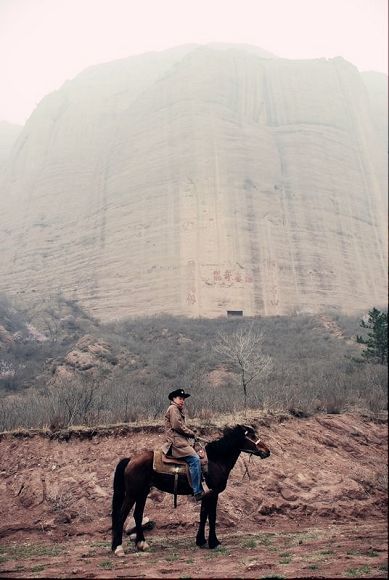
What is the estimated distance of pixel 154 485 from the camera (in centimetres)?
760

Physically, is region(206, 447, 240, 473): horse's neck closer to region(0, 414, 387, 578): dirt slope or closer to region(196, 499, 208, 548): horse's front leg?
region(196, 499, 208, 548): horse's front leg

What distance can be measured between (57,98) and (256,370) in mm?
62949

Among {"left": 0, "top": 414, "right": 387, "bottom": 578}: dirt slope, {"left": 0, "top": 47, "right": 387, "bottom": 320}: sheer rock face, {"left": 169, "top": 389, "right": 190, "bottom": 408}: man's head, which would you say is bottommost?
{"left": 0, "top": 414, "right": 387, "bottom": 578}: dirt slope

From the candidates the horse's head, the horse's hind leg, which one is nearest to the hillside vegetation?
the horse's head

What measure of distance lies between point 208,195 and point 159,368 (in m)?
25.2

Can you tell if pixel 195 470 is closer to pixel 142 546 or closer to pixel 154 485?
pixel 154 485

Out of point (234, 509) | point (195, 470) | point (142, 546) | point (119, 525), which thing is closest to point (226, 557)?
point (195, 470)

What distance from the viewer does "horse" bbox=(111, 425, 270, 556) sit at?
24.2 feet

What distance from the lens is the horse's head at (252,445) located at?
7.89m

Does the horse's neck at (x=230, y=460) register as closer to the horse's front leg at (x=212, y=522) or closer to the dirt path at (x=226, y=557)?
the horse's front leg at (x=212, y=522)

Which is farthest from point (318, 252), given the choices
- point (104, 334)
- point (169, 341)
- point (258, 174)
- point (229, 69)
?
point (229, 69)

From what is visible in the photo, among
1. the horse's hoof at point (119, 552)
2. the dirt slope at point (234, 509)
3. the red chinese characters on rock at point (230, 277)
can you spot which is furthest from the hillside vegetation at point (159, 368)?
the horse's hoof at point (119, 552)

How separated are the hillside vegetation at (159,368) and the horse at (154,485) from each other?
3002 mm

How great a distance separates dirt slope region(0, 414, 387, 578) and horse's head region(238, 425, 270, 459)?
1379mm
